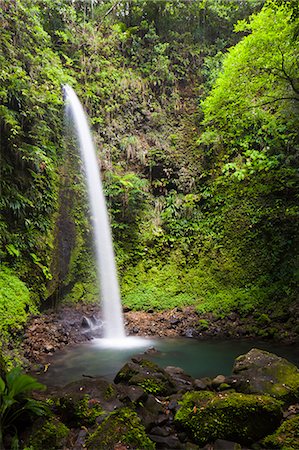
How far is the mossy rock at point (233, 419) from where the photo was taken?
3381 mm

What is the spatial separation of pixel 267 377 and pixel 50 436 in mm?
2774

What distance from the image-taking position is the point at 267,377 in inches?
171

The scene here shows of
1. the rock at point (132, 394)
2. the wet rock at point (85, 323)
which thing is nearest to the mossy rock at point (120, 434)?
the rock at point (132, 394)

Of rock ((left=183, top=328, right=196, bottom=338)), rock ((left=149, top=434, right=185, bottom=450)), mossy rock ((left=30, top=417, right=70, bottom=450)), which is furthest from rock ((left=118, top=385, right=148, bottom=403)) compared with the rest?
rock ((left=183, top=328, right=196, bottom=338))

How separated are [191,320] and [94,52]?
11.2 m

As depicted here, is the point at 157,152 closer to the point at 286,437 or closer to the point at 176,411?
the point at 176,411

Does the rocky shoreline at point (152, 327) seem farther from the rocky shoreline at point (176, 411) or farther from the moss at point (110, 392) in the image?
the moss at point (110, 392)

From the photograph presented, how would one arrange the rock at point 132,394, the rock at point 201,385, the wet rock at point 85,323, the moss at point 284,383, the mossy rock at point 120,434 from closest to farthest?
1. the mossy rock at point 120,434
2. the rock at point 132,394
3. the moss at point 284,383
4. the rock at point 201,385
5. the wet rock at point 85,323

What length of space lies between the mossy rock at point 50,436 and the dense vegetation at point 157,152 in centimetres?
413

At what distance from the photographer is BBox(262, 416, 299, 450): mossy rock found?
3.19m

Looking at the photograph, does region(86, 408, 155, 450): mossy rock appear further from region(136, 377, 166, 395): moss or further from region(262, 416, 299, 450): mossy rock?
region(262, 416, 299, 450): mossy rock

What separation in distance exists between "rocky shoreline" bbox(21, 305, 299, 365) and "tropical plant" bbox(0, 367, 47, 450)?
3.48 meters

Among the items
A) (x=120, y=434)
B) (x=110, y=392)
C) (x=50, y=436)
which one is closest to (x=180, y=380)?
(x=110, y=392)

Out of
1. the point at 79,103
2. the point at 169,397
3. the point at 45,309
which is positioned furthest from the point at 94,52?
the point at 169,397
